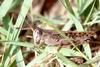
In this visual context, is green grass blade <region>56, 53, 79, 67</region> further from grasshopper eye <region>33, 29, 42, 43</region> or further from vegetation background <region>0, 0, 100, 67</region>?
grasshopper eye <region>33, 29, 42, 43</region>

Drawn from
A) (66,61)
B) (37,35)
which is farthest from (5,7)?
(66,61)

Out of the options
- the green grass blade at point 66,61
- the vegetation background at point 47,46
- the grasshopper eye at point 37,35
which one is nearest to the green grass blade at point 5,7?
the vegetation background at point 47,46

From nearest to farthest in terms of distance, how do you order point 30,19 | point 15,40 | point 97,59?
point 97,59, point 15,40, point 30,19

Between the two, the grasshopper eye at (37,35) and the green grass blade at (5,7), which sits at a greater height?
the green grass blade at (5,7)

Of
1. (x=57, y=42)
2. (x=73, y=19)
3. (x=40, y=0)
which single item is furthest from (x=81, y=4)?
(x=40, y=0)

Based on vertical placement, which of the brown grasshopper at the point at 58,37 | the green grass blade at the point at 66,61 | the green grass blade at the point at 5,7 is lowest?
the green grass blade at the point at 66,61

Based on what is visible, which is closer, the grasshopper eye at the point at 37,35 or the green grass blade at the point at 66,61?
the green grass blade at the point at 66,61

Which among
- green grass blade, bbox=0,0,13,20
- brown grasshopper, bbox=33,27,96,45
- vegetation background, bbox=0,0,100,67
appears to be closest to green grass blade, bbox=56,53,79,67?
vegetation background, bbox=0,0,100,67

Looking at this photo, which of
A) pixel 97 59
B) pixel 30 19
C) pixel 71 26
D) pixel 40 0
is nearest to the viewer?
pixel 97 59

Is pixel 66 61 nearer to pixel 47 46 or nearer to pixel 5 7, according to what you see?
pixel 47 46

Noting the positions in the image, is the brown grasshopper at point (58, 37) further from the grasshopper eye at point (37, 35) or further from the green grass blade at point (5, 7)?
the green grass blade at point (5, 7)

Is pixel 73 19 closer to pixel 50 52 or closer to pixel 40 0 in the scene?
pixel 50 52
